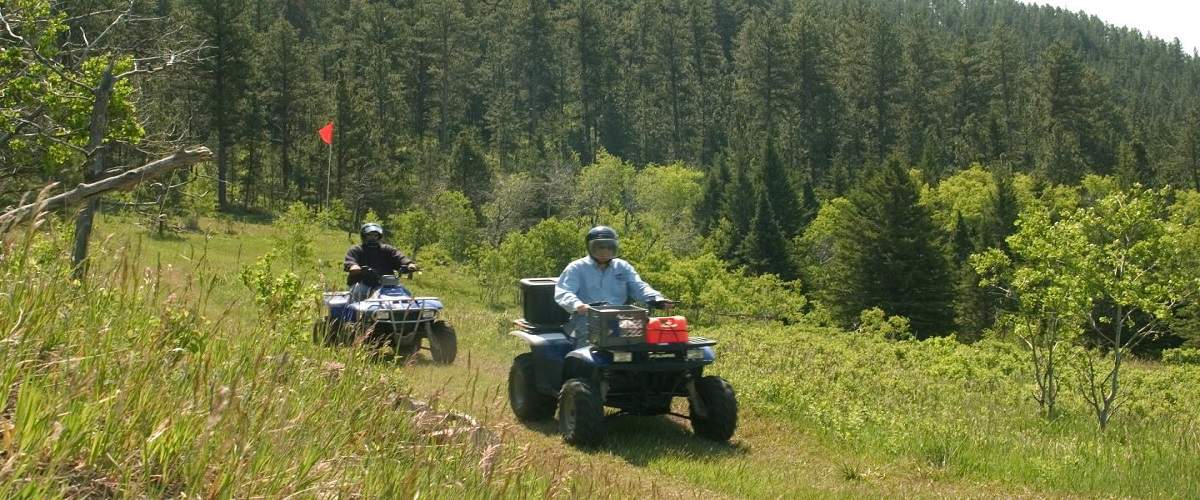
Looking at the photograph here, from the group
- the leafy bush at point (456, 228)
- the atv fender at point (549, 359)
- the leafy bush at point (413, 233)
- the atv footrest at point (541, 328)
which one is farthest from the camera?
the leafy bush at point (456, 228)

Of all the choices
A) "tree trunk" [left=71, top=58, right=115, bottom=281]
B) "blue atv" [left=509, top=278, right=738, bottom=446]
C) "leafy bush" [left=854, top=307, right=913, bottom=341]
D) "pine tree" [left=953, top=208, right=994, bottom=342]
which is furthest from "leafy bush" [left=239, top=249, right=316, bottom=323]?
"pine tree" [left=953, top=208, right=994, bottom=342]

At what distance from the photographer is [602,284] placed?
9977 millimetres

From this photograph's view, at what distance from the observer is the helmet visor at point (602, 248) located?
988cm

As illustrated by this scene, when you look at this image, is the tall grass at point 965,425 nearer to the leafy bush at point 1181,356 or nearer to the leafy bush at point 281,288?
the leafy bush at point 281,288

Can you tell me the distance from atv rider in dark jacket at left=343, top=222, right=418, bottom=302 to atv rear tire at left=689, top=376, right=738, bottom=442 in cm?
452

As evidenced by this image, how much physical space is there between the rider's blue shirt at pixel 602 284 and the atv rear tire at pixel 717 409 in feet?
3.49

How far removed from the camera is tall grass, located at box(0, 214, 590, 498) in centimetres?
283

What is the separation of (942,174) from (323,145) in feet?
159

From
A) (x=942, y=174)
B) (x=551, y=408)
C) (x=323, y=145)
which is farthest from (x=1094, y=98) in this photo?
(x=551, y=408)

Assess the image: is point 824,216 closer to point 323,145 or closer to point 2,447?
point 323,145

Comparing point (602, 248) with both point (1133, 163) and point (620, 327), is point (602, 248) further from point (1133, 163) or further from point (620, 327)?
point (1133, 163)

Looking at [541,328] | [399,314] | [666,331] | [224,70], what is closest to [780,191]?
[224,70]

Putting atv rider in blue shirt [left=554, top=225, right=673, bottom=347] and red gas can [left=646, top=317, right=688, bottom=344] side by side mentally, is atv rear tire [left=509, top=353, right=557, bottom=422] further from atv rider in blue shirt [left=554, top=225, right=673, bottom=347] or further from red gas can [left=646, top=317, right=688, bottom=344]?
red gas can [left=646, top=317, right=688, bottom=344]

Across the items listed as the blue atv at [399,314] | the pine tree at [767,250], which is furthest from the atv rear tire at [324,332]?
the pine tree at [767,250]
